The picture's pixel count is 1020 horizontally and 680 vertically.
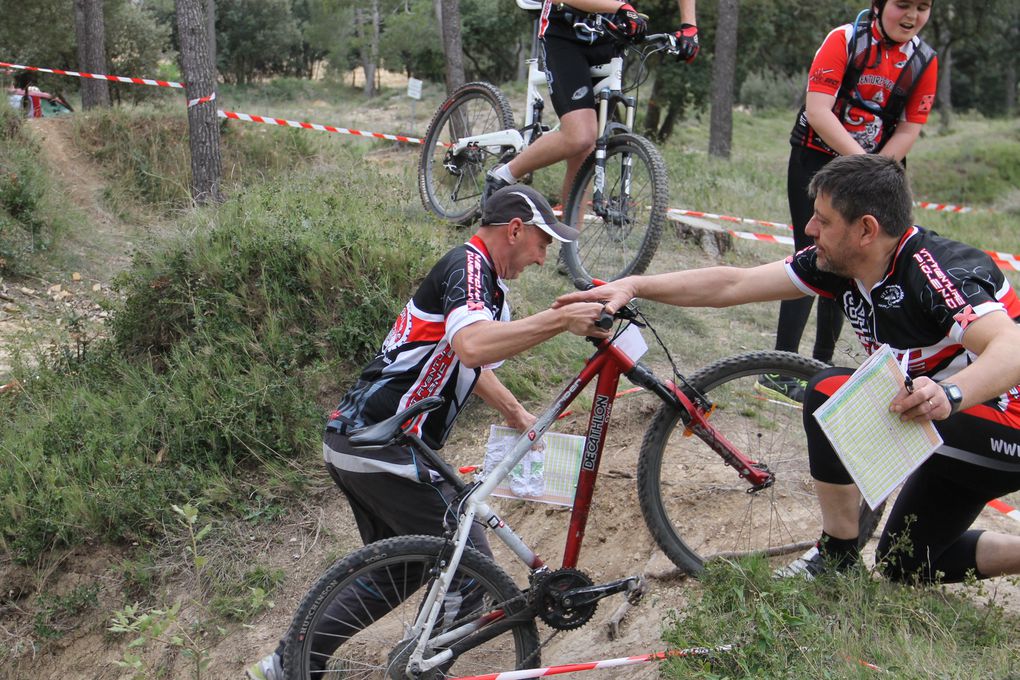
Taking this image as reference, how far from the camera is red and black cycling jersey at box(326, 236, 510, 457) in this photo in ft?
10.9

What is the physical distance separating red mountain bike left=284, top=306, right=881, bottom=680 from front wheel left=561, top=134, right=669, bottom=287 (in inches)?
73.9

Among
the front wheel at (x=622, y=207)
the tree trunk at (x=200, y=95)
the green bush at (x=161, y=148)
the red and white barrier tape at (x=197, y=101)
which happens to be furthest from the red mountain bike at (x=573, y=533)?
the green bush at (x=161, y=148)

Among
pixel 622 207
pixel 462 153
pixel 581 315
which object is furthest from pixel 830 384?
pixel 462 153

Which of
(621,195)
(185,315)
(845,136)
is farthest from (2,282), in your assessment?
(845,136)

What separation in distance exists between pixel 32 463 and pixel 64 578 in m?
0.76

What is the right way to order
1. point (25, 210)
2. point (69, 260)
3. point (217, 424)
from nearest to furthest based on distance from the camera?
point (217, 424), point (69, 260), point (25, 210)

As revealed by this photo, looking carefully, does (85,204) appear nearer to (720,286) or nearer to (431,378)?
(431,378)

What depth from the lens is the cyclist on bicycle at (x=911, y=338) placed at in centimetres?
289

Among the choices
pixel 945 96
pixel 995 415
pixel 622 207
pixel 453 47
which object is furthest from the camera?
pixel 945 96

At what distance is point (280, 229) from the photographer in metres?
6.42

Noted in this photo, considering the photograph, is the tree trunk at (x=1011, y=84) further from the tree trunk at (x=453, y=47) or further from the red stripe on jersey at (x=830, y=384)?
the red stripe on jersey at (x=830, y=384)

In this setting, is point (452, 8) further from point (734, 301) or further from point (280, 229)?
point (734, 301)

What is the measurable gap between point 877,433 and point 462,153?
4853 mm

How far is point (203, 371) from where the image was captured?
231 inches
